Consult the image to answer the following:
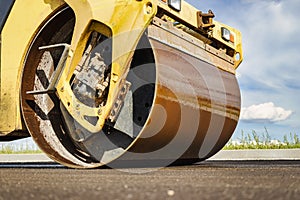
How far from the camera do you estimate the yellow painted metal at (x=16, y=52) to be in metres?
3.57

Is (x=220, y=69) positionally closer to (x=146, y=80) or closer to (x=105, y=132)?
(x=146, y=80)

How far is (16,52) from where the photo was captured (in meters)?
3.64

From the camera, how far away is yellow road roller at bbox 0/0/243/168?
121 inches

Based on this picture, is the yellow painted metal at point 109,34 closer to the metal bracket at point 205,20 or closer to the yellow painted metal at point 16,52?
the yellow painted metal at point 16,52

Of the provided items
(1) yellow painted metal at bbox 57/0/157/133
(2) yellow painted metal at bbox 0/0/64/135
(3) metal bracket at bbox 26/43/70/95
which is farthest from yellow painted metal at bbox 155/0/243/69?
(2) yellow painted metal at bbox 0/0/64/135

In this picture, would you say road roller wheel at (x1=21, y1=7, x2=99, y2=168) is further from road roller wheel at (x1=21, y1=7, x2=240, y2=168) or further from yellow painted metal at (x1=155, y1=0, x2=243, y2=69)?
yellow painted metal at (x1=155, y1=0, x2=243, y2=69)

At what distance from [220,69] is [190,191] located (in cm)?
285

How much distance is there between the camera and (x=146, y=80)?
3359 mm

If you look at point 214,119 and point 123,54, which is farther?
point 214,119

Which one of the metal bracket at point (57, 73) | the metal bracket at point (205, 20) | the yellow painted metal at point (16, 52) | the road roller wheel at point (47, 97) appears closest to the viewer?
the metal bracket at point (57, 73)

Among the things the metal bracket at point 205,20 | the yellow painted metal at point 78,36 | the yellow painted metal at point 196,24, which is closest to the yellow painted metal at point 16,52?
the yellow painted metal at point 78,36

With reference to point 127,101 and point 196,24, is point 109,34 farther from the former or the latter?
point 196,24

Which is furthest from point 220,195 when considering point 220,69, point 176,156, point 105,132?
point 220,69

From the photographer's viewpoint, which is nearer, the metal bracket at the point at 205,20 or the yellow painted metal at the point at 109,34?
the yellow painted metal at the point at 109,34
